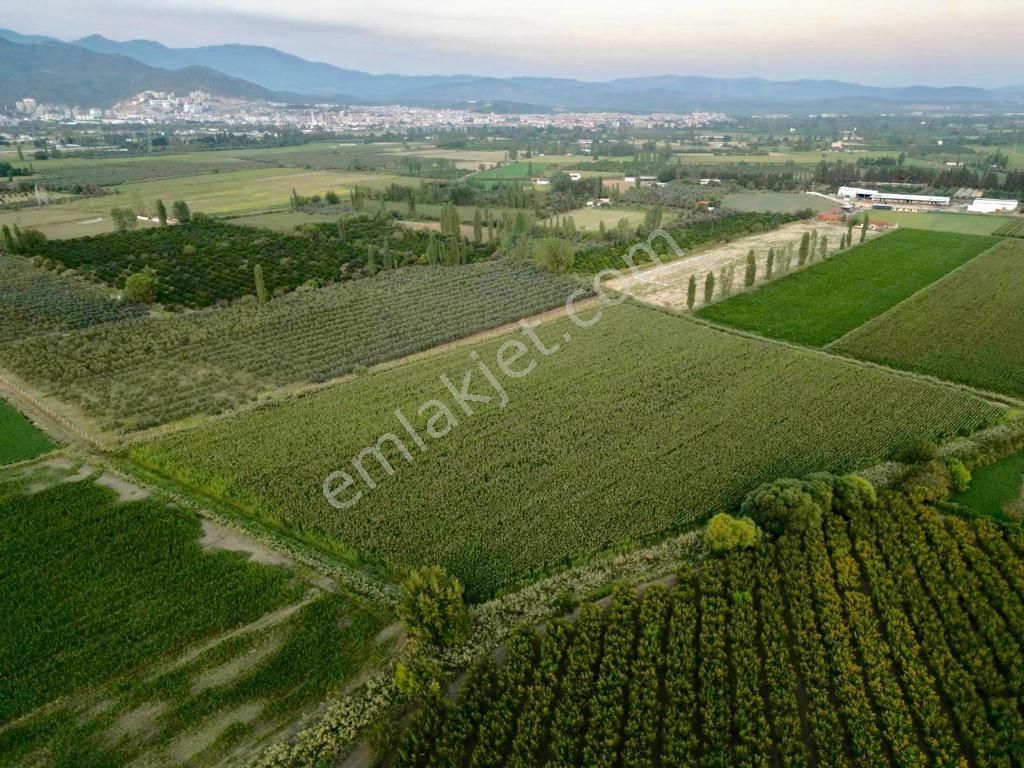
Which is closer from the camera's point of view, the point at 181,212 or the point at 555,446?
the point at 555,446

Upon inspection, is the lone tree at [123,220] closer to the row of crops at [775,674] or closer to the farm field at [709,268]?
the farm field at [709,268]

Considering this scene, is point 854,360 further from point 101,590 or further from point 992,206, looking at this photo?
point 992,206

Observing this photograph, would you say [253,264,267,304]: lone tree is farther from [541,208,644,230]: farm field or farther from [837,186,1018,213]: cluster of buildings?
[837,186,1018,213]: cluster of buildings

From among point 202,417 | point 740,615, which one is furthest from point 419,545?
point 202,417

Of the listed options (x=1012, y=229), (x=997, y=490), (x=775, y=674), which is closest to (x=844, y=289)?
(x=997, y=490)

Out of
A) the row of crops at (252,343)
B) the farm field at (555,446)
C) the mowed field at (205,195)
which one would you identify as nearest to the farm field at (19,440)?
the row of crops at (252,343)

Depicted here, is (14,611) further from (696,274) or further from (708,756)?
(696,274)

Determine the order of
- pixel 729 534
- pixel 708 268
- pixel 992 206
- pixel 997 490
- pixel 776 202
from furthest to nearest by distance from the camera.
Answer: pixel 776 202, pixel 992 206, pixel 708 268, pixel 997 490, pixel 729 534
